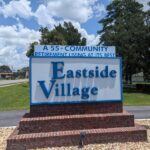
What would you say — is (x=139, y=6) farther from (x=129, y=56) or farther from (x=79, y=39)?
(x=129, y=56)

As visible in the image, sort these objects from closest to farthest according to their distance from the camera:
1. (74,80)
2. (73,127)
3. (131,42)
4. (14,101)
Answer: (73,127)
(74,80)
(14,101)
(131,42)

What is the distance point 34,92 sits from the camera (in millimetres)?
9414

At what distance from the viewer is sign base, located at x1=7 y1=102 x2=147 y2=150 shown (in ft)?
27.3

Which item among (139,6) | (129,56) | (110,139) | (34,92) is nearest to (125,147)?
(110,139)

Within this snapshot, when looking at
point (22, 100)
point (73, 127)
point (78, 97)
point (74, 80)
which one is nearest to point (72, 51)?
point (74, 80)

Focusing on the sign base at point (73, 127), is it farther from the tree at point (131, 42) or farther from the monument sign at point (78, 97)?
the tree at point (131, 42)

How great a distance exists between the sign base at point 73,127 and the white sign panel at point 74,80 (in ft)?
0.70

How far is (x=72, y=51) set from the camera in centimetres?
991

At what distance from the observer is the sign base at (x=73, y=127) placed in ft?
27.3

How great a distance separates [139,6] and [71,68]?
48544 mm

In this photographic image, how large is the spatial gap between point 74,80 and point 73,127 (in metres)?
1.34

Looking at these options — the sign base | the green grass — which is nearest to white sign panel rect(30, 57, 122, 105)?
the sign base

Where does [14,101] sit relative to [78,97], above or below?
below

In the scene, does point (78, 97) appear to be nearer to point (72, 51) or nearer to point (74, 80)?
point (74, 80)
